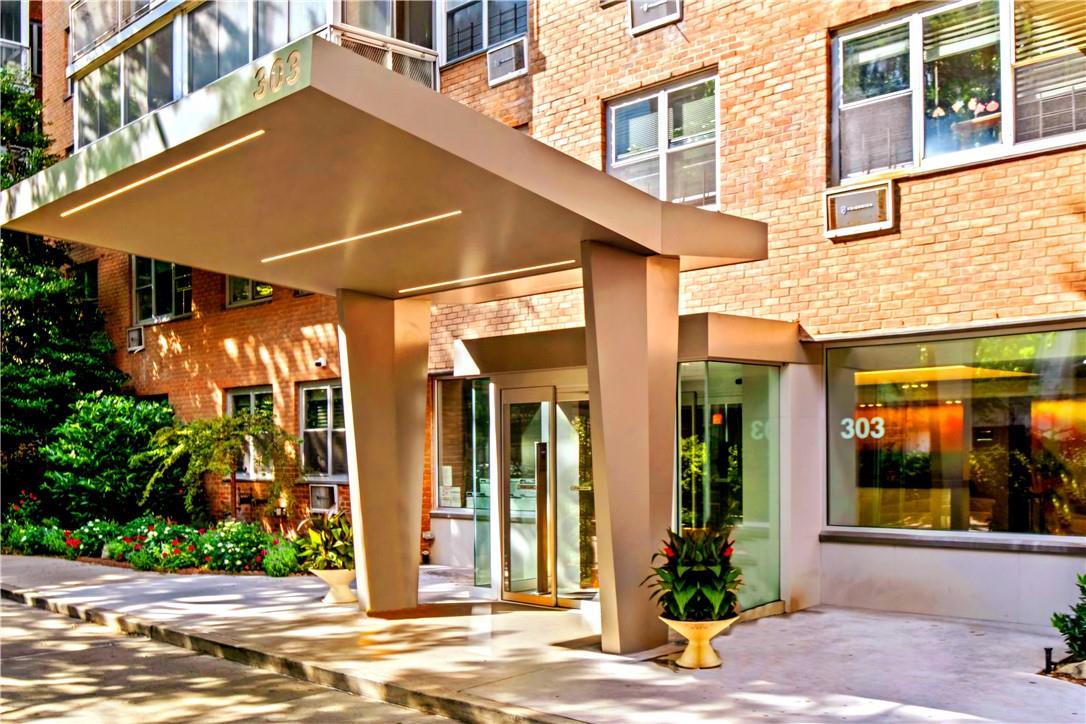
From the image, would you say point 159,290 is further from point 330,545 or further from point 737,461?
point 737,461

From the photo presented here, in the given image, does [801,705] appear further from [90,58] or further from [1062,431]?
[90,58]

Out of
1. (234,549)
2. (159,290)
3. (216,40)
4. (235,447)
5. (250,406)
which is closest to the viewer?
(234,549)

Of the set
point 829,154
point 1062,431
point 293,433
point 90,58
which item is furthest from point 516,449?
point 90,58

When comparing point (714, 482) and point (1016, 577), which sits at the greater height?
point (714, 482)

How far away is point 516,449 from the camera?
12.2 m

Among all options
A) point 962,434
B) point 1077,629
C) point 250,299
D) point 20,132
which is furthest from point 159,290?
point 1077,629

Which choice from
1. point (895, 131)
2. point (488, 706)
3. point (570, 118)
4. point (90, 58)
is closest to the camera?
point (488, 706)

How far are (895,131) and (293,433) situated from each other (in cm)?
1177

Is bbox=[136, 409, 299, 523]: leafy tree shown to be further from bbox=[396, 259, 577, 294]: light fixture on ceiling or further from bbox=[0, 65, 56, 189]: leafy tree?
bbox=[0, 65, 56, 189]: leafy tree

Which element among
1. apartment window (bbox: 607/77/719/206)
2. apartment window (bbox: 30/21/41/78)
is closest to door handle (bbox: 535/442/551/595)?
apartment window (bbox: 607/77/719/206)

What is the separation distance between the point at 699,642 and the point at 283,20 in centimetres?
1139

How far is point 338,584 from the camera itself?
40.3ft

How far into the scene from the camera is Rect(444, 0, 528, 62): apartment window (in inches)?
615

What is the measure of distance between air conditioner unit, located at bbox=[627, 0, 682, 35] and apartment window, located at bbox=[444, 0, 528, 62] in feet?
7.19
